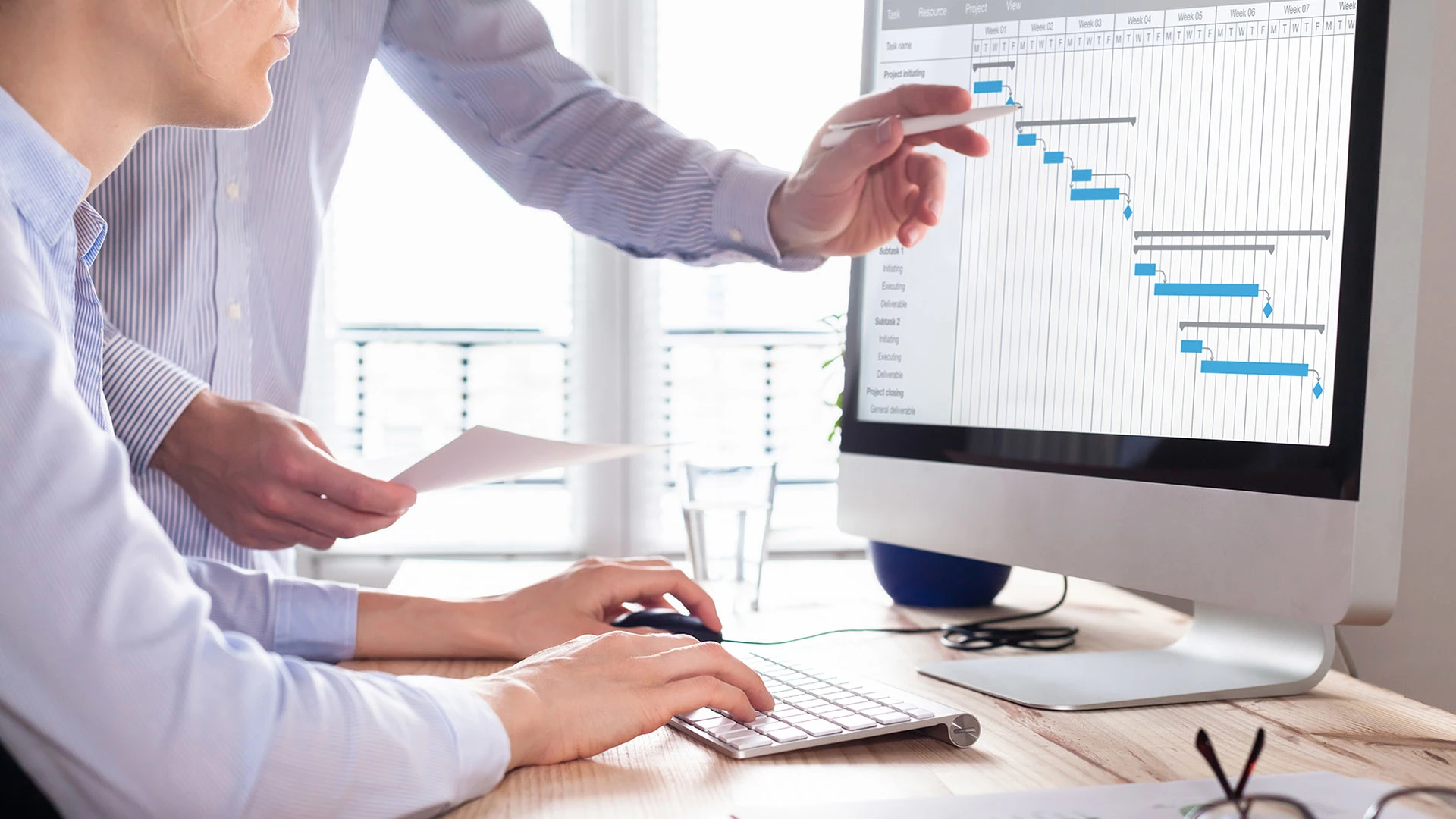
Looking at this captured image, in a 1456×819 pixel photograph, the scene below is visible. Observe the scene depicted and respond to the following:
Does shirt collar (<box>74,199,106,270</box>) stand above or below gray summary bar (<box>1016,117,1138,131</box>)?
below

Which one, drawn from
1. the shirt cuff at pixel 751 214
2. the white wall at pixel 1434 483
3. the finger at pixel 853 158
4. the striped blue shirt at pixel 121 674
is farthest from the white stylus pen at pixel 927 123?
the white wall at pixel 1434 483

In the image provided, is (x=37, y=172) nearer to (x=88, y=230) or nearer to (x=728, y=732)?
(x=88, y=230)

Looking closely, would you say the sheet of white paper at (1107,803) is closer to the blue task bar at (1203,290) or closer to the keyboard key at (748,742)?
the keyboard key at (748,742)

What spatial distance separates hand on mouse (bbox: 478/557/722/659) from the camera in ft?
3.03

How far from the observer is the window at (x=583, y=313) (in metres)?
2.71

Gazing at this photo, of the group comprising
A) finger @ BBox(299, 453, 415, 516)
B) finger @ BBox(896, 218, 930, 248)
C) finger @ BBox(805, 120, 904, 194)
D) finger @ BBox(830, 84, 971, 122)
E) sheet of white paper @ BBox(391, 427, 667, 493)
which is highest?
finger @ BBox(830, 84, 971, 122)

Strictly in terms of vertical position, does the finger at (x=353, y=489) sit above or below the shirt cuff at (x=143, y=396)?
below


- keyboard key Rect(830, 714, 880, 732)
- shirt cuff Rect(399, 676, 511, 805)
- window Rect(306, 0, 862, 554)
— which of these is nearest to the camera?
shirt cuff Rect(399, 676, 511, 805)

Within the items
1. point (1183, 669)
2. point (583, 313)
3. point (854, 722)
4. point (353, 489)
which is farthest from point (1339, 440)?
point (583, 313)

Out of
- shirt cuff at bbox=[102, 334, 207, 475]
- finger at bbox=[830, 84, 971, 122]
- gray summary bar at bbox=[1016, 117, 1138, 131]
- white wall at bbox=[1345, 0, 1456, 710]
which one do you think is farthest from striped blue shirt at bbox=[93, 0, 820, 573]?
white wall at bbox=[1345, 0, 1456, 710]

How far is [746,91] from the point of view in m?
2.76

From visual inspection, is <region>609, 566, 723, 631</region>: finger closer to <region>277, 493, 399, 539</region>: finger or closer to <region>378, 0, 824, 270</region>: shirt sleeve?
<region>277, 493, 399, 539</region>: finger

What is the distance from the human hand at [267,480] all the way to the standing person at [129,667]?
0.20 metres

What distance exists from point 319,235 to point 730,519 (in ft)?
2.02
